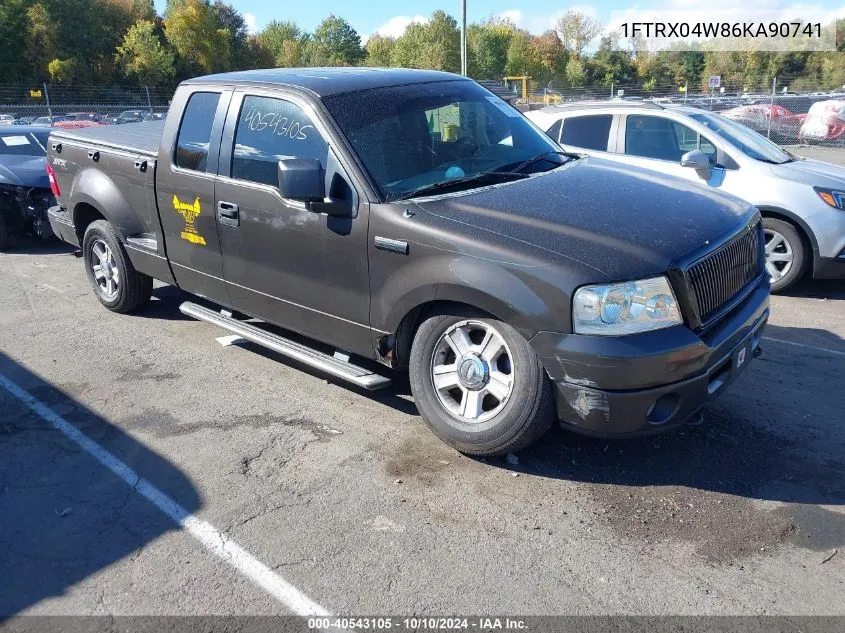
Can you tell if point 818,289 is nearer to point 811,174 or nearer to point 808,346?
point 811,174

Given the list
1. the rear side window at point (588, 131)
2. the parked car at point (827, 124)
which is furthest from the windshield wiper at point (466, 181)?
the parked car at point (827, 124)

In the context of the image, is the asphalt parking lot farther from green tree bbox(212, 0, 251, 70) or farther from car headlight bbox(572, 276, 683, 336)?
green tree bbox(212, 0, 251, 70)

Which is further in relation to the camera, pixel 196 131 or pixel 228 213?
pixel 196 131

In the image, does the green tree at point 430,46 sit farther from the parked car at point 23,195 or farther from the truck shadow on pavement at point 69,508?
the truck shadow on pavement at point 69,508

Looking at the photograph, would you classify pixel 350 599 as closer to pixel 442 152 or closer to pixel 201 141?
pixel 442 152

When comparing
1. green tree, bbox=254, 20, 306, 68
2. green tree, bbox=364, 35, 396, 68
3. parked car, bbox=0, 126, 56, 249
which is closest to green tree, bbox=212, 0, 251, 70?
green tree, bbox=254, 20, 306, 68

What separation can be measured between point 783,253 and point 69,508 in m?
6.48

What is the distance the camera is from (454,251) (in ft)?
11.8

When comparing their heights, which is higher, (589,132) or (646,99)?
(646,99)

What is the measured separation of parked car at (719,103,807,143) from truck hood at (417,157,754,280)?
18.0 meters

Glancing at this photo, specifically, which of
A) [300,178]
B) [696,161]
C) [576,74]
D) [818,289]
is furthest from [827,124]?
[576,74]

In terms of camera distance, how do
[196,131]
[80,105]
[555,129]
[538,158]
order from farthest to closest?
[80,105] < [555,129] < [196,131] < [538,158]

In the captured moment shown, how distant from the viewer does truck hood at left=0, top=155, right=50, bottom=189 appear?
359 inches

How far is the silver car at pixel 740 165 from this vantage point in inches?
266
